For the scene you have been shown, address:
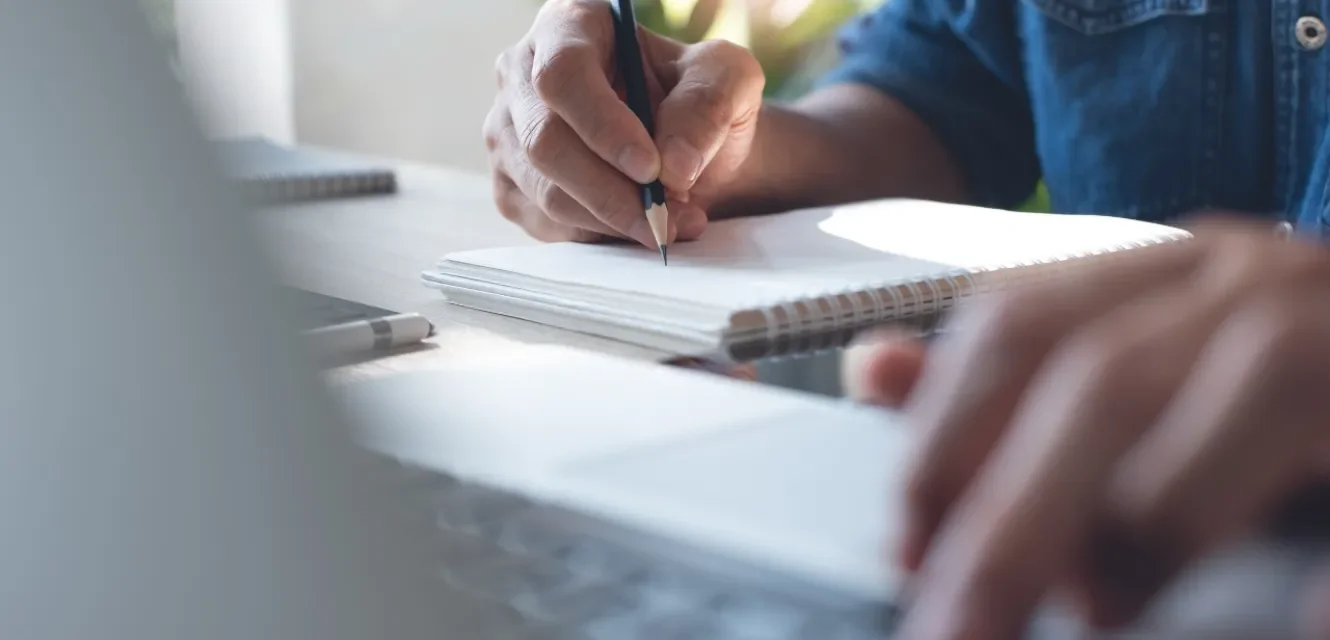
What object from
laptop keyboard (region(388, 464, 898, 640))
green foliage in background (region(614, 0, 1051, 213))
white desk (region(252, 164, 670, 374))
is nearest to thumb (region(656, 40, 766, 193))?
white desk (region(252, 164, 670, 374))

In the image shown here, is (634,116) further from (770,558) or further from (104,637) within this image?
(104,637)

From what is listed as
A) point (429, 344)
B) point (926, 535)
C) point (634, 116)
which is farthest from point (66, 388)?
point (634, 116)

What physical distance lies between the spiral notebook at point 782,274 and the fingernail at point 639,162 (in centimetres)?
4

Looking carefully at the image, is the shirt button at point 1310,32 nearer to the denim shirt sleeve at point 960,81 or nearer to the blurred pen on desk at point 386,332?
the denim shirt sleeve at point 960,81

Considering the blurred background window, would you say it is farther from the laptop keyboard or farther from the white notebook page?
the laptop keyboard

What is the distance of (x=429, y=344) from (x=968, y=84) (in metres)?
0.80

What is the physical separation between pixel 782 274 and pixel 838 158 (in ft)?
1.53

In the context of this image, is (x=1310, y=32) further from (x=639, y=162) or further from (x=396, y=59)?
(x=396, y=59)

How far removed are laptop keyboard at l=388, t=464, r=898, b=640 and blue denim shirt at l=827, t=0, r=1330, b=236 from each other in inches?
29.8

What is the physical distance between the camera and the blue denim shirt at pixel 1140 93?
977mm

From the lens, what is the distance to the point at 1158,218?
3.45 ft

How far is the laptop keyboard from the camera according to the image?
0.26 meters

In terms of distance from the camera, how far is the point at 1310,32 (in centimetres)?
94

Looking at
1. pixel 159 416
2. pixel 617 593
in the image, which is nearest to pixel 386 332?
pixel 617 593
